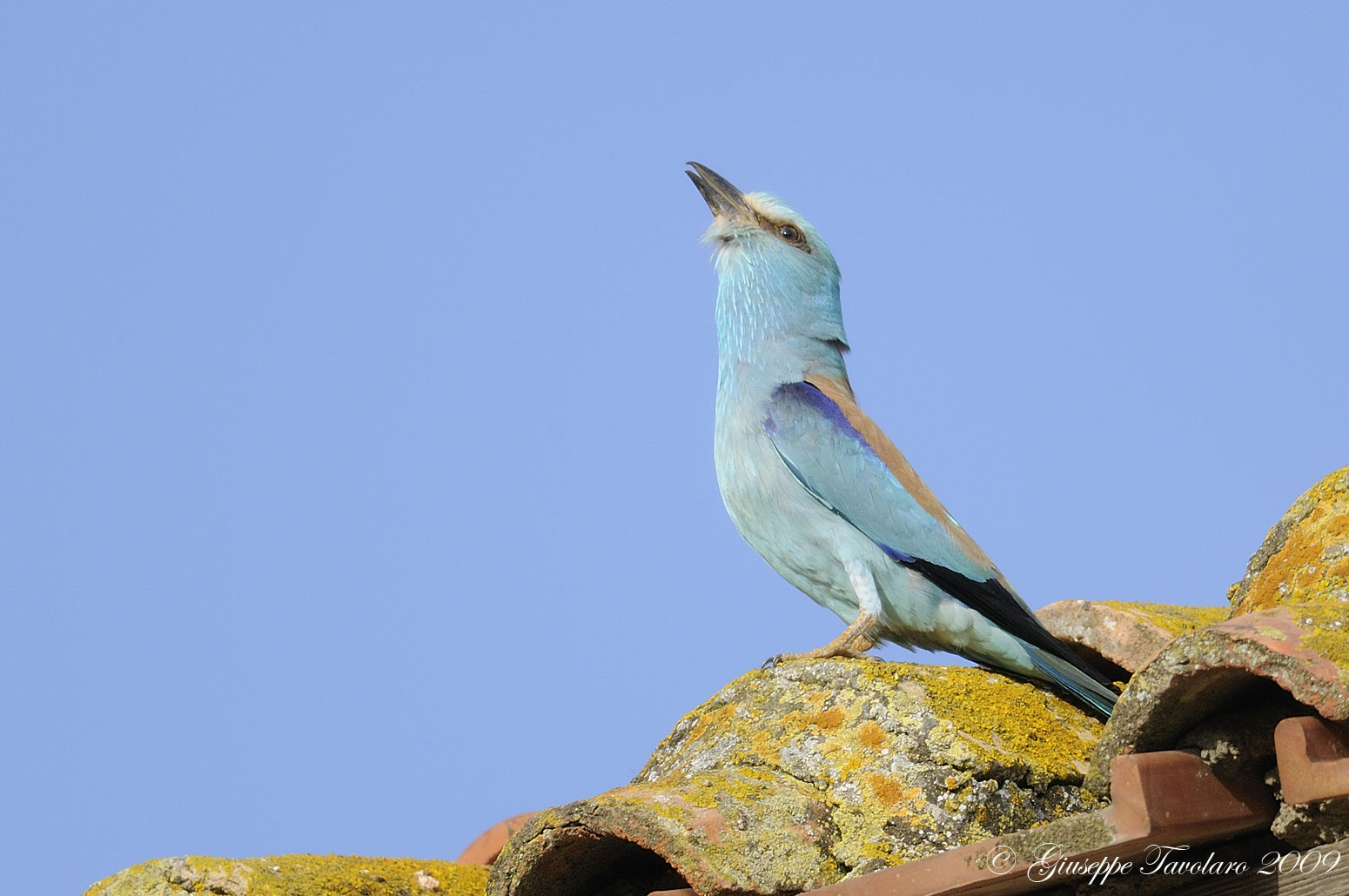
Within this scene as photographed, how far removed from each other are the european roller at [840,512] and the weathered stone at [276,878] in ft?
4.99

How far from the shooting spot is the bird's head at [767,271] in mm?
6164

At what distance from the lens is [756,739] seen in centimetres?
406

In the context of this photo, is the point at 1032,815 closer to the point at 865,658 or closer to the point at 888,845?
the point at 888,845

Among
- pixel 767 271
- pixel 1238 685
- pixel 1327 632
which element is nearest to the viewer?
pixel 1327 632

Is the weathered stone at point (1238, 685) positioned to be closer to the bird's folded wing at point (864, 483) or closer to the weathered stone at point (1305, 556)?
the weathered stone at point (1305, 556)

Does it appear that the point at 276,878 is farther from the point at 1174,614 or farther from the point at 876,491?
the point at 1174,614

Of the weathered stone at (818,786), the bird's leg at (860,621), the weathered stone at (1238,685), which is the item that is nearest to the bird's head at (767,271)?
the bird's leg at (860,621)

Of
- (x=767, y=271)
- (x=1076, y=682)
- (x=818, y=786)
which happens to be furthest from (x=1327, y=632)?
(x=767, y=271)

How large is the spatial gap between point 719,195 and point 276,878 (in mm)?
3752

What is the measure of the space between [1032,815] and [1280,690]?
38.6 inches

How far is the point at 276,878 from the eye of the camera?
450 centimetres

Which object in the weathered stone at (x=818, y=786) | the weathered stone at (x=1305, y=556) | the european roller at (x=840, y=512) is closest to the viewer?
the weathered stone at (x=818, y=786)

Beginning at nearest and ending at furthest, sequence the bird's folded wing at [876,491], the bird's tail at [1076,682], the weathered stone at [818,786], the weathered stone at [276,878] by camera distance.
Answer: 1. the weathered stone at [818,786]
2. the weathered stone at [276,878]
3. the bird's tail at [1076,682]
4. the bird's folded wing at [876,491]

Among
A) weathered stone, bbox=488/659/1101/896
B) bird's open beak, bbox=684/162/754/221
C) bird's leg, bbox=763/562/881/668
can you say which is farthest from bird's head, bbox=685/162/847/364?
weathered stone, bbox=488/659/1101/896
